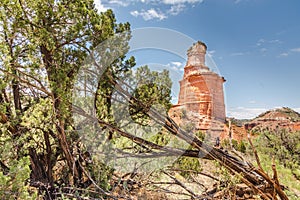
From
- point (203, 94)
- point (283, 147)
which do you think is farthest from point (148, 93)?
point (203, 94)

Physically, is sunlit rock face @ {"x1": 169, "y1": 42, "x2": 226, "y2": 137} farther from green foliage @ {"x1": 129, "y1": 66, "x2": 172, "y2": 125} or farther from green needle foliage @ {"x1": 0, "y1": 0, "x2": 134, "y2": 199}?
green needle foliage @ {"x1": 0, "y1": 0, "x2": 134, "y2": 199}

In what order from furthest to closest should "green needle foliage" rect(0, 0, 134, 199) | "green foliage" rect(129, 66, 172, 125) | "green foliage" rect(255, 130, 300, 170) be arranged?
"green foliage" rect(255, 130, 300, 170) → "green foliage" rect(129, 66, 172, 125) → "green needle foliage" rect(0, 0, 134, 199)

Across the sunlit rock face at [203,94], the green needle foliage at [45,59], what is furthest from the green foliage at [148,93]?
the sunlit rock face at [203,94]

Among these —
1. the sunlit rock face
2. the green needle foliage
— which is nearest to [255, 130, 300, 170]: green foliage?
the sunlit rock face

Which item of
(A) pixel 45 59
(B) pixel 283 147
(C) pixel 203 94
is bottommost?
(B) pixel 283 147

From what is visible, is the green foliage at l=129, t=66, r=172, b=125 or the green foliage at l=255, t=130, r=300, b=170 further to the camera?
the green foliage at l=255, t=130, r=300, b=170

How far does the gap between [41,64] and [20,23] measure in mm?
376

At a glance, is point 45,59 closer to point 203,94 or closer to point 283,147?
point 283,147

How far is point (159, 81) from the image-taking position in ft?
7.88

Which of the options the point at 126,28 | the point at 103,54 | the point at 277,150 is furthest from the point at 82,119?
the point at 277,150

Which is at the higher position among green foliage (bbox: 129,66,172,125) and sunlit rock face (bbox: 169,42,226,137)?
sunlit rock face (bbox: 169,42,226,137)

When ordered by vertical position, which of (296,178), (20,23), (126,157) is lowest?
(296,178)

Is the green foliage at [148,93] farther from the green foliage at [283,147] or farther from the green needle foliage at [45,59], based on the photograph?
the green foliage at [283,147]

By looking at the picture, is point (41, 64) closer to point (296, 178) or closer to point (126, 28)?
point (126, 28)
